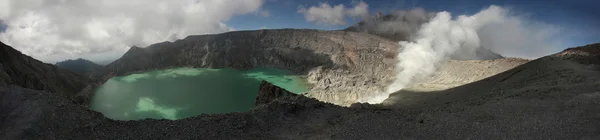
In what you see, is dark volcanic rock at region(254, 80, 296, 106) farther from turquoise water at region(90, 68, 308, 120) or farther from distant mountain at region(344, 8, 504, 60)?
distant mountain at region(344, 8, 504, 60)

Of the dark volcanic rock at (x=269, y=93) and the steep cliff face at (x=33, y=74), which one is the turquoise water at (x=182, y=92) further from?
the dark volcanic rock at (x=269, y=93)

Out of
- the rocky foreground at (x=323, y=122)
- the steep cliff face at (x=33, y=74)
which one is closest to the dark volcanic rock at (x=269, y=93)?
the rocky foreground at (x=323, y=122)

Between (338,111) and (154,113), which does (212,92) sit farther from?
(338,111)

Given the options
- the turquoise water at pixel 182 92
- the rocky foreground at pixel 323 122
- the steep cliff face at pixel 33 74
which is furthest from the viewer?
the turquoise water at pixel 182 92

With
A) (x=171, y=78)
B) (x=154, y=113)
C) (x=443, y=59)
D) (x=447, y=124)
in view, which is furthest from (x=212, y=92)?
(x=447, y=124)

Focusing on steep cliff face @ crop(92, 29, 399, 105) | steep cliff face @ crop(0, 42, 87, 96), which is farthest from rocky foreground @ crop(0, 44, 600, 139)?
steep cliff face @ crop(92, 29, 399, 105)

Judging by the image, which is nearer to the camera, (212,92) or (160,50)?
(212,92)
